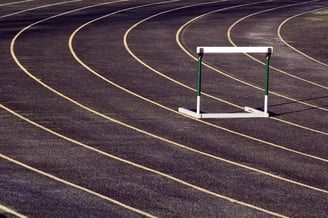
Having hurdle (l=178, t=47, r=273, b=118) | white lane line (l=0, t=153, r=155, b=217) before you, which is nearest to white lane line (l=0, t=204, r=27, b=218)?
white lane line (l=0, t=153, r=155, b=217)

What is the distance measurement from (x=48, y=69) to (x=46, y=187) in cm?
1081

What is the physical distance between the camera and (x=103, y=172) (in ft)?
52.6

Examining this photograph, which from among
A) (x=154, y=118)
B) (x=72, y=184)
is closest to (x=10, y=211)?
(x=72, y=184)

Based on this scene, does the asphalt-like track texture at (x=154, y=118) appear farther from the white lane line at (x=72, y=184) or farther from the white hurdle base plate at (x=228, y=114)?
the white hurdle base plate at (x=228, y=114)

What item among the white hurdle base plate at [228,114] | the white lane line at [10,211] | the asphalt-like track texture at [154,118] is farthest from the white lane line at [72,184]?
the white hurdle base plate at [228,114]

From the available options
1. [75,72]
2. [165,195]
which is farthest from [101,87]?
[165,195]

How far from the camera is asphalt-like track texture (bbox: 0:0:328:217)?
48.2 ft

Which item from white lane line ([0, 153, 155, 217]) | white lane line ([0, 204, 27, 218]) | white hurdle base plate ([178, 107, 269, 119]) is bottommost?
white hurdle base plate ([178, 107, 269, 119])

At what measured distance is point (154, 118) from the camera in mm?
20688

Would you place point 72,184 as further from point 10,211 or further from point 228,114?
point 228,114

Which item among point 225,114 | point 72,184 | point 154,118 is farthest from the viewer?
point 225,114

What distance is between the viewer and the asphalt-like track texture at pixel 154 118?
578 inches

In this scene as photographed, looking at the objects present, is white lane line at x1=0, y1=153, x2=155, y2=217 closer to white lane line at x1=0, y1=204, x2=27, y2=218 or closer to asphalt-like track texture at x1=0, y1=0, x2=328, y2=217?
asphalt-like track texture at x1=0, y1=0, x2=328, y2=217

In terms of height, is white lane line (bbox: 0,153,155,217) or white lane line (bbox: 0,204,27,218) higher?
white lane line (bbox: 0,204,27,218)
